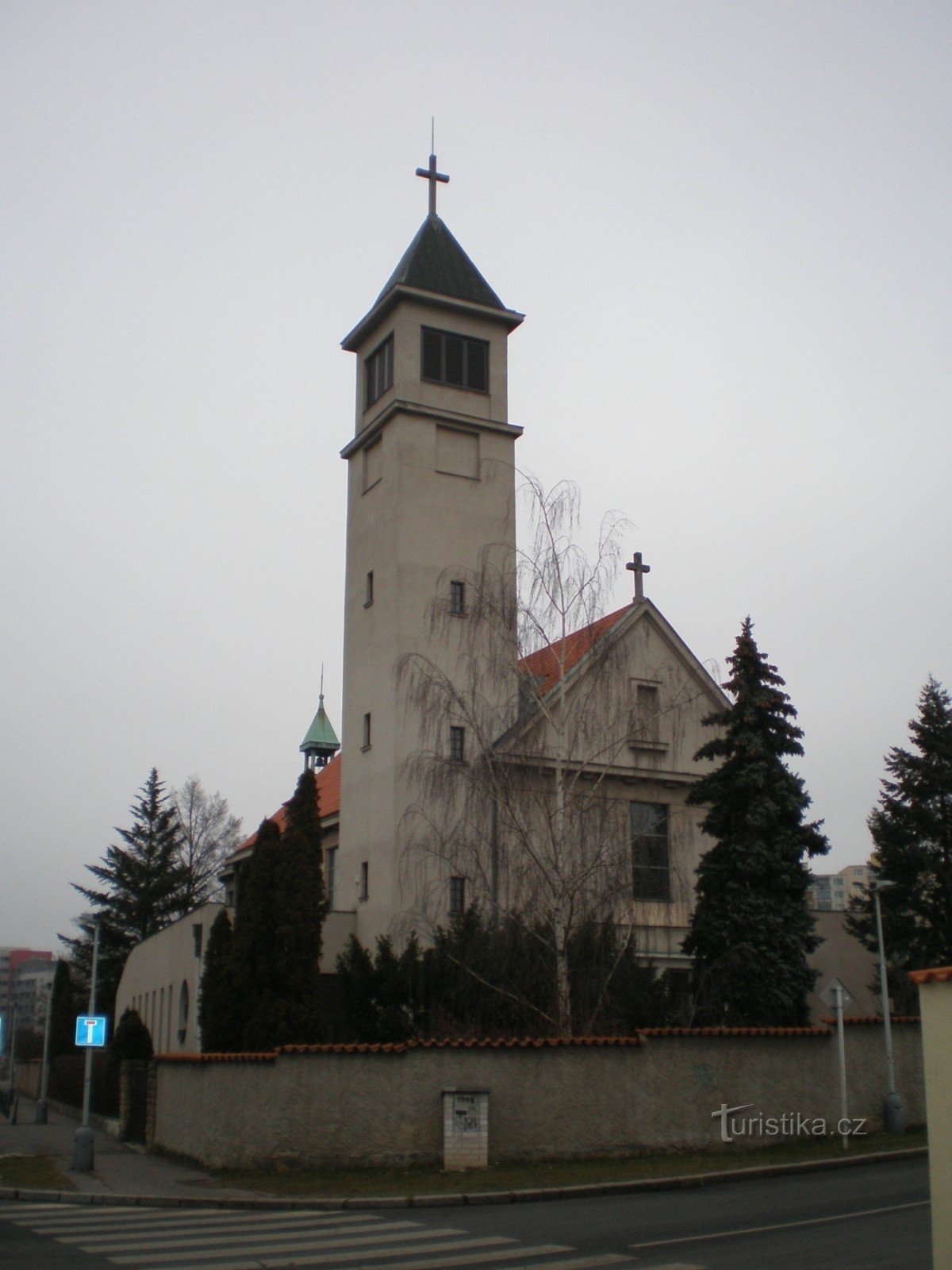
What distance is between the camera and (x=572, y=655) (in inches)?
1069

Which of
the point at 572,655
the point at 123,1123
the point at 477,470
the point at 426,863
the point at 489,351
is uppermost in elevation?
the point at 489,351

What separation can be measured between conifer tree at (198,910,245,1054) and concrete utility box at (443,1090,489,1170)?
27.3 feet

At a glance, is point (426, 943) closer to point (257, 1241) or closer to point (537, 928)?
point (537, 928)

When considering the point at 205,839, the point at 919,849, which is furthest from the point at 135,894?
the point at 919,849

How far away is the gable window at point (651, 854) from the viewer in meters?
28.5

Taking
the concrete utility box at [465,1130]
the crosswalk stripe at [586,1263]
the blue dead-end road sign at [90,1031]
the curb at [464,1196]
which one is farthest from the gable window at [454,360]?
the crosswalk stripe at [586,1263]

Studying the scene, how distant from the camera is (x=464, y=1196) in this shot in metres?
16.3

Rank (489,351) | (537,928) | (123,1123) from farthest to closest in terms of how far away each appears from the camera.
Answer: (489,351) → (123,1123) → (537,928)

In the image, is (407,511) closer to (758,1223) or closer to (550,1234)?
(550,1234)

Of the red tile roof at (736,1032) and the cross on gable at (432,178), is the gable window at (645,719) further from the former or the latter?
the cross on gable at (432,178)

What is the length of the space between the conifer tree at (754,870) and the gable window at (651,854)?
2.71m

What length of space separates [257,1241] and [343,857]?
19.8 meters

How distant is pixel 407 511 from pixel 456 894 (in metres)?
9.69

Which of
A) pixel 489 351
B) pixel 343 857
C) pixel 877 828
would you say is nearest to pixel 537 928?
pixel 343 857
